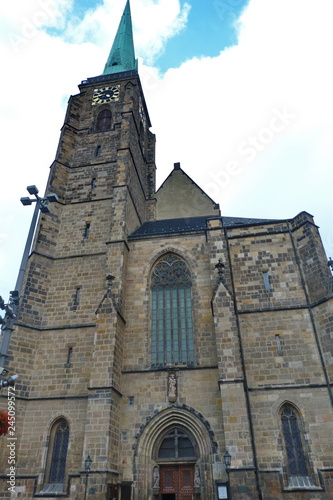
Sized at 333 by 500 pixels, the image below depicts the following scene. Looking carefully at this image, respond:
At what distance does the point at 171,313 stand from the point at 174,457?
5.23m

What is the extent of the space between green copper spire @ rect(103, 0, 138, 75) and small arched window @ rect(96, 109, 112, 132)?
561 centimetres

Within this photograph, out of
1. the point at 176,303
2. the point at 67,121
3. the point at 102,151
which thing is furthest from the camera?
the point at 67,121

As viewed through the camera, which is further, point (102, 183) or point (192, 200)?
point (192, 200)

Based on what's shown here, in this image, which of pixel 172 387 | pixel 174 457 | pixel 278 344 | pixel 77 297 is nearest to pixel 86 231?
pixel 77 297

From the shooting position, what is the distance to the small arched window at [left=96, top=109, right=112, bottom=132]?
22.8 m

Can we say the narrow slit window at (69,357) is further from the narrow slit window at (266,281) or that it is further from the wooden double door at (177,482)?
the narrow slit window at (266,281)

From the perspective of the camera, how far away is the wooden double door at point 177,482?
40.1 ft

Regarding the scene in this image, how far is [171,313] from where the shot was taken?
50.1ft

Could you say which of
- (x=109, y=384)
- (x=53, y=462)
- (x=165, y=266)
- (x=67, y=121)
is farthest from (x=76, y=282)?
(x=67, y=121)

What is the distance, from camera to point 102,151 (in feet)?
69.4

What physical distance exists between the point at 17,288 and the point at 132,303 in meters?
7.72

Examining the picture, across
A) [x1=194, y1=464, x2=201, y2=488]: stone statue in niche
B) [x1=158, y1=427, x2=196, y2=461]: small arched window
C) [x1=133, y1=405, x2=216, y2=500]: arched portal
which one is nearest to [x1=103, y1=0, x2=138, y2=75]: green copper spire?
[x1=133, y1=405, x2=216, y2=500]: arched portal

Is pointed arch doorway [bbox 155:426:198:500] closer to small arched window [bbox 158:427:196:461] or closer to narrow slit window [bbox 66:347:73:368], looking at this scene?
small arched window [bbox 158:427:196:461]

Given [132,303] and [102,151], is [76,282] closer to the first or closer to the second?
[132,303]
